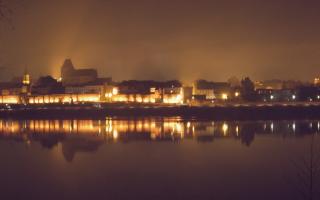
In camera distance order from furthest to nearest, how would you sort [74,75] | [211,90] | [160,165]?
1. [74,75]
2. [211,90]
3. [160,165]

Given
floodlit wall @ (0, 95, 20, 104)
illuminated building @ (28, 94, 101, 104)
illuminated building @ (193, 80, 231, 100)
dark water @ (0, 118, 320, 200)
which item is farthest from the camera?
floodlit wall @ (0, 95, 20, 104)

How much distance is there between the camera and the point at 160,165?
18.3 meters

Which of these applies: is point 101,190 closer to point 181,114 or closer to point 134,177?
point 134,177

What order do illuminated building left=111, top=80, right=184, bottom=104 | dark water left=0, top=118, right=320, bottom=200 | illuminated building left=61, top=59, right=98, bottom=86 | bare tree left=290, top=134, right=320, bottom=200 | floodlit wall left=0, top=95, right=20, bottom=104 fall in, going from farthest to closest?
illuminated building left=61, top=59, right=98, bottom=86 < floodlit wall left=0, top=95, right=20, bottom=104 < illuminated building left=111, top=80, right=184, bottom=104 < dark water left=0, top=118, right=320, bottom=200 < bare tree left=290, top=134, right=320, bottom=200

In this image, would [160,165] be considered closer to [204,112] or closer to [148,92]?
[204,112]

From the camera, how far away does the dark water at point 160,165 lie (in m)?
13.7

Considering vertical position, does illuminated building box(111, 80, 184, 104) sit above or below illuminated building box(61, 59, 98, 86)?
below

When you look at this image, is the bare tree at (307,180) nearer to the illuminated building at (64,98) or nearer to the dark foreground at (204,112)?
the dark foreground at (204,112)

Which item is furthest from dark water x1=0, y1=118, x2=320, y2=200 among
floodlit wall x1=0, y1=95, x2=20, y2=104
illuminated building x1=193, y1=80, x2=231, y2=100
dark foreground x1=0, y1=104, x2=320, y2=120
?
floodlit wall x1=0, y1=95, x2=20, y2=104

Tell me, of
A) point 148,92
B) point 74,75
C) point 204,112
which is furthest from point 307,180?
point 74,75

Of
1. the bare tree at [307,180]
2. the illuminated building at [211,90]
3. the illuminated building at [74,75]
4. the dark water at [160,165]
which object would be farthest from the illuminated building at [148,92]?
the bare tree at [307,180]

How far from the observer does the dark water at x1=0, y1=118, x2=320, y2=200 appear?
1373 centimetres

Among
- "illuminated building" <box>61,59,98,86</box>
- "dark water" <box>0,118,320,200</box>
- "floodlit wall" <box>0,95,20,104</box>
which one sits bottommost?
"dark water" <box>0,118,320,200</box>

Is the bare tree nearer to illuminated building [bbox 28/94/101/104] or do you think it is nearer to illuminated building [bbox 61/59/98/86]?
illuminated building [bbox 28/94/101/104]
